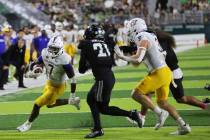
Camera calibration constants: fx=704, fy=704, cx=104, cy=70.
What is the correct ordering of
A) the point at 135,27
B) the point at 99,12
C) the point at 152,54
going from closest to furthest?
the point at 152,54
the point at 135,27
the point at 99,12

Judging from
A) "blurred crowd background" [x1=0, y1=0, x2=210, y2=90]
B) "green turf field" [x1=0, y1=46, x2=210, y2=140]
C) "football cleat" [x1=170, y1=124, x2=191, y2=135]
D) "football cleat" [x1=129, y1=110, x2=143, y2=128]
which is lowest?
"blurred crowd background" [x1=0, y1=0, x2=210, y2=90]

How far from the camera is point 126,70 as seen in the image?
25812 millimetres

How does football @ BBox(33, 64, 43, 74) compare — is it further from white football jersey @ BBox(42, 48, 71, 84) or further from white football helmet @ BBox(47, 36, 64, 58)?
white football helmet @ BBox(47, 36, 64, 58)

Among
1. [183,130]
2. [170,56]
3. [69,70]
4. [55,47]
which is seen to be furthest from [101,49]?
[183,130]

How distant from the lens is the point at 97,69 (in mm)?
10977

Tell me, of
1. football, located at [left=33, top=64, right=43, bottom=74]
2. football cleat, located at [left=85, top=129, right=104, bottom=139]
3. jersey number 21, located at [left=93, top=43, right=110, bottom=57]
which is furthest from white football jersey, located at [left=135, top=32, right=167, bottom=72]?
football, located at [left=33, top=64, right=43, bottom=74]

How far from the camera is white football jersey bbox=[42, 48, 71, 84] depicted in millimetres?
12000

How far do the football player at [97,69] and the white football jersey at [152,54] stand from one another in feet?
1.91

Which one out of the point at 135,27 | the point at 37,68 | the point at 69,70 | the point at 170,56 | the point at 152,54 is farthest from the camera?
the point at 37,68

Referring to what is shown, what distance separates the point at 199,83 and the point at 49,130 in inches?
331

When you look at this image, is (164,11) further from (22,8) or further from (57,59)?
(57,59)

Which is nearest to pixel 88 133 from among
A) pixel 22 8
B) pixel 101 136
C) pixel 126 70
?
pixel 101 136

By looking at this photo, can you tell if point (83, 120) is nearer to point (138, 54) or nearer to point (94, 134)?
point (94, 134)

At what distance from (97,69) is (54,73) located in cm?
140
